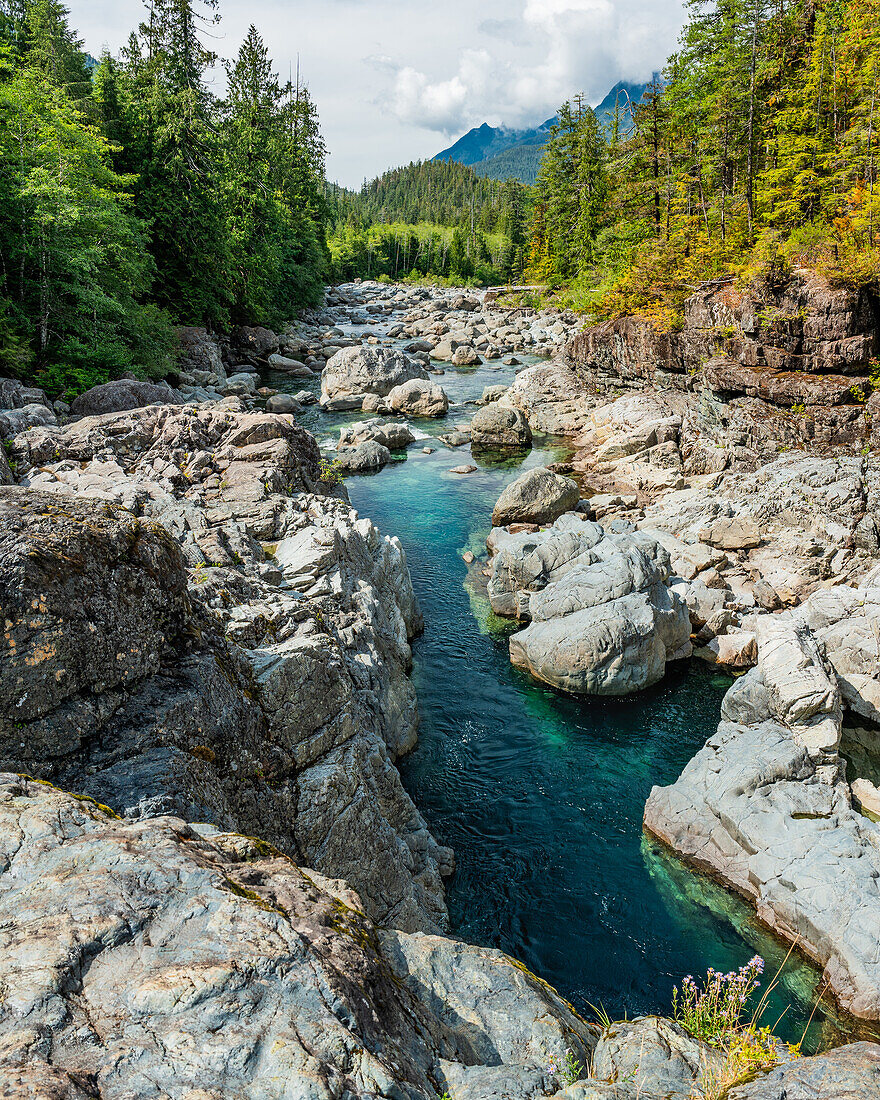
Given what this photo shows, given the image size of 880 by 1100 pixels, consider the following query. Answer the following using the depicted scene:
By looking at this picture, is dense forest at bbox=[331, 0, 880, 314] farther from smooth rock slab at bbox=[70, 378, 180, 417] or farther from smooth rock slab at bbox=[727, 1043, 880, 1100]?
smooth rock slab at bbox=[727, 1043, 880, 1100]

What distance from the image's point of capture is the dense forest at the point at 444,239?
99.9 meters

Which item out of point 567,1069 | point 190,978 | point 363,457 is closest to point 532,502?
point 363,457

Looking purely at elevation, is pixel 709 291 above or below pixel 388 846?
above

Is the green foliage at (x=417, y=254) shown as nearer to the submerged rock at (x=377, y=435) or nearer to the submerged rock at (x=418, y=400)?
the submerged rock at (x=418, y=400)

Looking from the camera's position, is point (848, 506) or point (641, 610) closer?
point (641, 610)

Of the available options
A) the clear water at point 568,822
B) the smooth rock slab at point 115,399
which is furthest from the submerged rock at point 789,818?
the smooth rock slab at point 115,399

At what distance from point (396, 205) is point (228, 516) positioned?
179716 millimetres

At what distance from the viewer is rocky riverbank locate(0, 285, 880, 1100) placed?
3102 millimetres

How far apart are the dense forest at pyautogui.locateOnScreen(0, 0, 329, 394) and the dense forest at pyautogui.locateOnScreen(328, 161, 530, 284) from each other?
127 ft

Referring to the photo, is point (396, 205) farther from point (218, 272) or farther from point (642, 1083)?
point (642, 1083)

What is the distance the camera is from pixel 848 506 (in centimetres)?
1970

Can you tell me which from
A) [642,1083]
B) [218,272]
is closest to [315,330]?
[218,272]

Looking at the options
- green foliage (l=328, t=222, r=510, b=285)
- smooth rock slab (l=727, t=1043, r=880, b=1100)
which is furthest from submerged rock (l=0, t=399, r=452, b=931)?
green foliage (l=328, t=222, r=510, b=285)

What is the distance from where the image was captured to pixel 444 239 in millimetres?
115812
